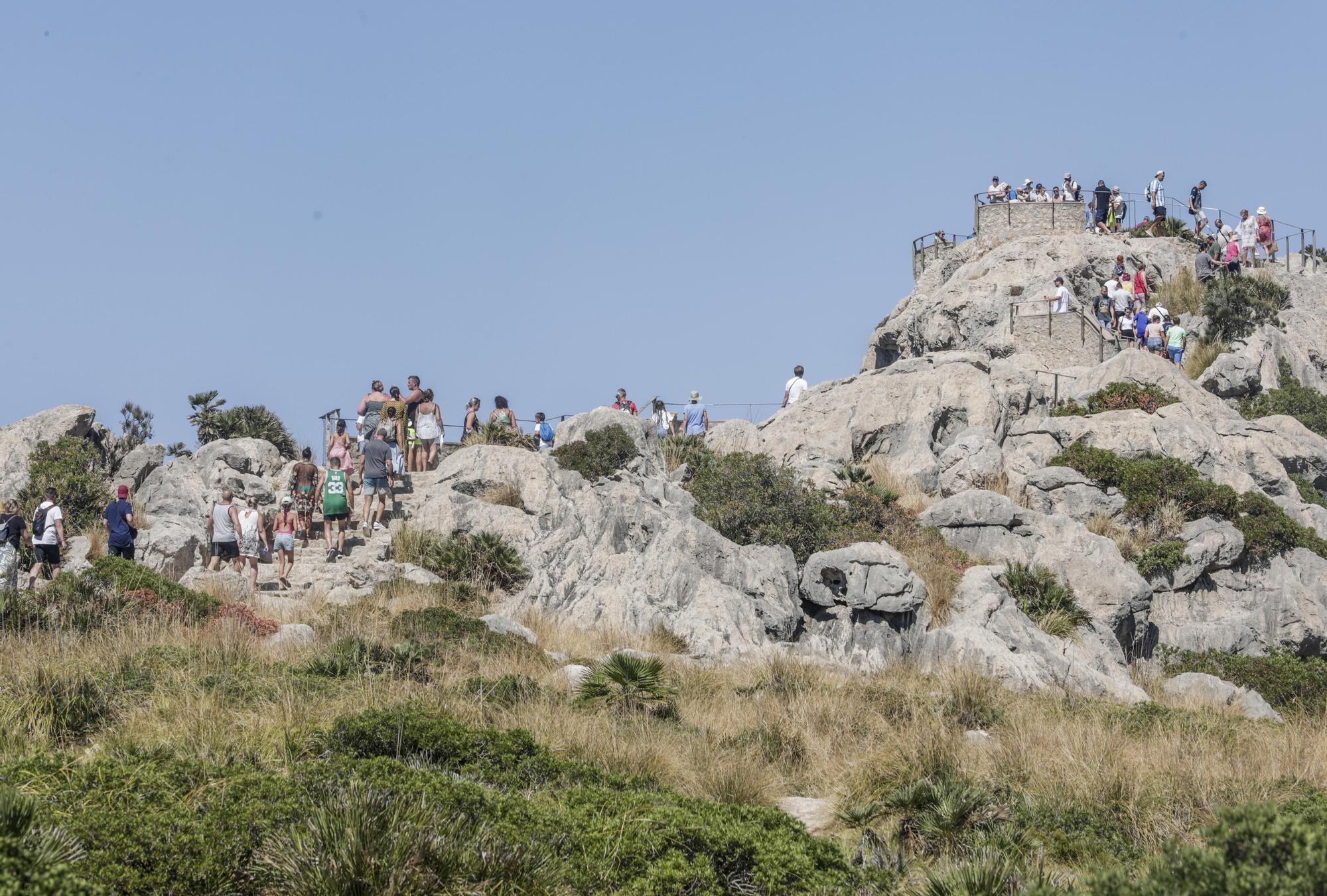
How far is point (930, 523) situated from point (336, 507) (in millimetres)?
10933

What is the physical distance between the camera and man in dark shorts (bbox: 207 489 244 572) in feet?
65.5

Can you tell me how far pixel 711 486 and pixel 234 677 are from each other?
1299 centimetres

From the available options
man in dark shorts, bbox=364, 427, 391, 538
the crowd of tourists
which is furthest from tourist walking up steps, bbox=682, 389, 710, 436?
man in dark shorts, bbox=364, 427, 391, 538

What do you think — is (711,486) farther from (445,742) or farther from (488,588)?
(445,742)

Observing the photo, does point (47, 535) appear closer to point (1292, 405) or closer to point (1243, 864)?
point (1243, 864)

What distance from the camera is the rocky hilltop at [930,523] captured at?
18719 mm

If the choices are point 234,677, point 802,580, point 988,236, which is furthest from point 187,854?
point 988,236

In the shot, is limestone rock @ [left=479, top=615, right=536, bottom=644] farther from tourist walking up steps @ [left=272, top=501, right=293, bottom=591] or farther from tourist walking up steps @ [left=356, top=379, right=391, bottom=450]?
tourist walking up steps @ [left=356, top=379, right=391, bottom=450]

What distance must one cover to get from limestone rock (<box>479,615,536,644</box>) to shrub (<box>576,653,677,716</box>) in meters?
3.27

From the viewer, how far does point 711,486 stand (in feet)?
78.5

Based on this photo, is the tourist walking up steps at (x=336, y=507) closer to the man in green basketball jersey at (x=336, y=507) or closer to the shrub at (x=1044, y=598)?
the man in green basketball jersey at (x=336, y=507)

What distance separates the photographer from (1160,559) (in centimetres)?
2348

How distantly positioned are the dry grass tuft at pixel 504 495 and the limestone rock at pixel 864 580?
727 cm

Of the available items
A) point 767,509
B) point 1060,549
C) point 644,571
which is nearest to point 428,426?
point 767,509
